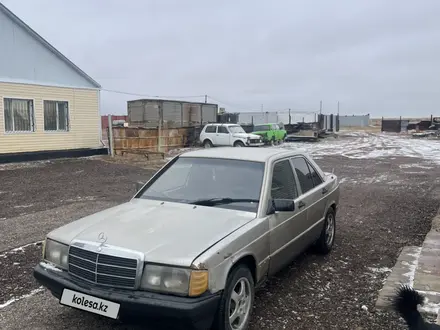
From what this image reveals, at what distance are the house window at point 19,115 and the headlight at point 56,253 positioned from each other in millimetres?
14096

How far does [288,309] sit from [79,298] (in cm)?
192

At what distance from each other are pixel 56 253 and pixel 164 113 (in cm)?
2744

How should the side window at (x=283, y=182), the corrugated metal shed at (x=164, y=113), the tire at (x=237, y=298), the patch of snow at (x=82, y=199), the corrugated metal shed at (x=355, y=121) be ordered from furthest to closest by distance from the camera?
the corrugated metal shed at (x=355, y=121) < the corrugated metal shed at (x=164, y=113) < the patch of snow at (x=82, y=199) < the side window at (x=283, y=182) < the tire at (x=237, y=298)

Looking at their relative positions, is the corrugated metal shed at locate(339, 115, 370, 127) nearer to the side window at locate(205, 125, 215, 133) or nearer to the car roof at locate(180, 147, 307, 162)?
the side window at locate(205, 125, 215, 133)

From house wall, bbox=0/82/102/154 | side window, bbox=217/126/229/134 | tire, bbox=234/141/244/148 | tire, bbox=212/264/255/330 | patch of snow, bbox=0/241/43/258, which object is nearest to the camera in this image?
tire, bbox=212/264/255/330

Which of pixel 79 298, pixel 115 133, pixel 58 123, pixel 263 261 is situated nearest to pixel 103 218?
pixel 79 298

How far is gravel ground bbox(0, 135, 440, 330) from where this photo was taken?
3.66 metres

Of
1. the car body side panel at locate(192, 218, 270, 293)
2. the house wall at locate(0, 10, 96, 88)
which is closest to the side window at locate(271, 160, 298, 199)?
the car body side panel at locate(192, 218, 270, 293)

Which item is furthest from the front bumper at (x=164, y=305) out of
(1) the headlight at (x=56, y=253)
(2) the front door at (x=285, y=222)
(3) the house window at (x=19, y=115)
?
(3) the house window at (x=19, y=115)

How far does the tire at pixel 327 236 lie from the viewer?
539 centimetres

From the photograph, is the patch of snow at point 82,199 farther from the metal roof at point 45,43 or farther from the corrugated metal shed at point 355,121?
the corrugated metal shed at point 355,121

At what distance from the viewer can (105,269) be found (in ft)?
9.91

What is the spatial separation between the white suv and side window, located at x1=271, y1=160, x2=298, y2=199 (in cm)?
2009

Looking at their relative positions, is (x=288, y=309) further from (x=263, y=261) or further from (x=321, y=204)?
(x=321, y=204)
